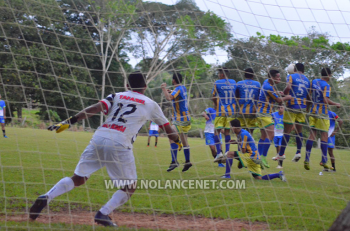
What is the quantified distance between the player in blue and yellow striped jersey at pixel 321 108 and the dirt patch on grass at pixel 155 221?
11.3 ft

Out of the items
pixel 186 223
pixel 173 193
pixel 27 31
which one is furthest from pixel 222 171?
pixel 27 31

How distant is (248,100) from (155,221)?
397cm

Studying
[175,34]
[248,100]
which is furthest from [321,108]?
[175,34]

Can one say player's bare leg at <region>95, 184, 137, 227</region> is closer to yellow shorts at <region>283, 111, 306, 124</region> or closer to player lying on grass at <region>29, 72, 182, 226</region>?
player lying on grass at <region>29, 72, 182, 226</region>

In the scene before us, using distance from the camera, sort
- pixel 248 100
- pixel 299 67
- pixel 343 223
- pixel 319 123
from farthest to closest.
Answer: pixel 248 100 → pixel 319 123 → pixel 299 67 → pixel 343 223

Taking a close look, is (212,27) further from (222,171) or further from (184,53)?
(222,171)

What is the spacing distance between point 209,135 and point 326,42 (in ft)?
11.0

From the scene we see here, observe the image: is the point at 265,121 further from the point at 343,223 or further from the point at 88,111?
the point at 343,223

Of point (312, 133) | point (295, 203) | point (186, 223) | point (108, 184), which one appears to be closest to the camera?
point (186, 223)

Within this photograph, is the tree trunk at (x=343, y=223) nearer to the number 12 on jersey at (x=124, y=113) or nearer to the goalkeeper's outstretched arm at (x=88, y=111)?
the number 12 on jersey at (x=124, y=113)

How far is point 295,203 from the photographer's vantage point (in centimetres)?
447

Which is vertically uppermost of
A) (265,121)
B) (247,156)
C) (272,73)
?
(272,73)

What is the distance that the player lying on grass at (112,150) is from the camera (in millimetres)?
3473

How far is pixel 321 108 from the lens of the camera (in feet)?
21.6
